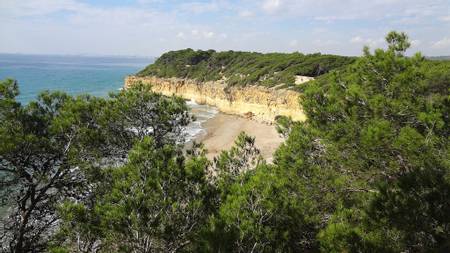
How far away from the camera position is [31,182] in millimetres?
9555

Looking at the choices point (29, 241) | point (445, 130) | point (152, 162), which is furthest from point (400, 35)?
point (29, 241)

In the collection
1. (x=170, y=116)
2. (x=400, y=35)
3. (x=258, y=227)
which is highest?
(x=400, y=35)

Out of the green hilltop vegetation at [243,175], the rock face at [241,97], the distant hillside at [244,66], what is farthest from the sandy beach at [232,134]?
the green hilltop vegetation at [243,175]

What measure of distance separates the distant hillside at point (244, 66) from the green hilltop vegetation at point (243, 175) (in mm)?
36852

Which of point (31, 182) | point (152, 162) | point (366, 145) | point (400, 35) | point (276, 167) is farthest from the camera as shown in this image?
point (276, 167)

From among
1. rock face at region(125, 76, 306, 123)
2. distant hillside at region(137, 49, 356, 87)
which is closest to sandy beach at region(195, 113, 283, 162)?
rock face at region(125, 76, 306, 123)

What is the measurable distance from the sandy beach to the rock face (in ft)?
5.24

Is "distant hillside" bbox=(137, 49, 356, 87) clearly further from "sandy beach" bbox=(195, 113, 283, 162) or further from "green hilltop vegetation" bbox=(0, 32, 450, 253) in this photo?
"green hilltop vegetation" bbox=(0, 32, 450, 253)

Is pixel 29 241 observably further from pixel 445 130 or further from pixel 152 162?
pixel 445 130

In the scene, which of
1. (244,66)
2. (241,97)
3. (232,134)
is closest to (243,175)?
(232,134)

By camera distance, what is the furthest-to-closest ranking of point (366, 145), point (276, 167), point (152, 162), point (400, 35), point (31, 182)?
point (276, 167)
point (400, 35)
point (31, 182)
point (366, 145)
point (152, 162)

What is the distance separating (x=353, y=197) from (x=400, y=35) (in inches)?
168

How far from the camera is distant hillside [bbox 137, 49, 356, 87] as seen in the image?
51.4 m

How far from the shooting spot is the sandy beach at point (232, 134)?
112 ft
